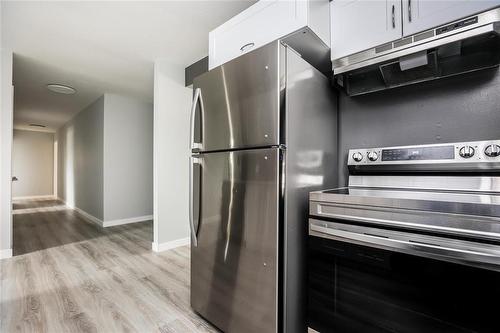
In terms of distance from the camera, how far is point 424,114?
1372 mm

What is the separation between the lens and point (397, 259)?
941 mm

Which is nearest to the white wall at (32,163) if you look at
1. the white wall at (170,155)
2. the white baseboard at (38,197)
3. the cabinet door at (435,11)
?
the white baseboard at (38,197)

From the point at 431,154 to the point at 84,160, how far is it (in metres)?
6.34

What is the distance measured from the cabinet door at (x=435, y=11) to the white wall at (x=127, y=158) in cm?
482

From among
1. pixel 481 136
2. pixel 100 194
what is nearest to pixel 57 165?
pixel 100 194

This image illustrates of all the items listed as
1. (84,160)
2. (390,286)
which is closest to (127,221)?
(84,160)

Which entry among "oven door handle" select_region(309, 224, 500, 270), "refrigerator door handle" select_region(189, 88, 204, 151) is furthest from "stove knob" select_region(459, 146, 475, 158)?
"refrigerator door handle" select_region(189, 88, 204, 151)

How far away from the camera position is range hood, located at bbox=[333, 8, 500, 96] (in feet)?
3.30

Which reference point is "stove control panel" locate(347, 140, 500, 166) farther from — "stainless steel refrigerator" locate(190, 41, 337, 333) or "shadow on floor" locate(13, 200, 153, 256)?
"shadow on floor" locate(13, 200, 153, 256)

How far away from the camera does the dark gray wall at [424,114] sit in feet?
3.94

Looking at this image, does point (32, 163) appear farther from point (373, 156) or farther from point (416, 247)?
point (416, 247)

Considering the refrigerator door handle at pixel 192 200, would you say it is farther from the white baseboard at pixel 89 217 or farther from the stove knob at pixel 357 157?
the white baseboard at pixel 89 217

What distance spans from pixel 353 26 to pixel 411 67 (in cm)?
42

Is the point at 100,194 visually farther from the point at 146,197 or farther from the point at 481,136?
the point at 481,136
